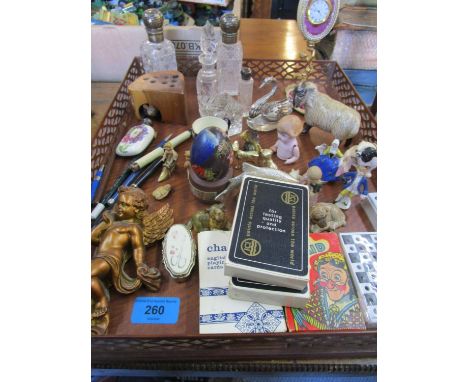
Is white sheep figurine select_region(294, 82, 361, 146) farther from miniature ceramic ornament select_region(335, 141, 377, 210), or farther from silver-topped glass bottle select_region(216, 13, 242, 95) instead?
silver-topped glass bottle select_region(216, 13, 242, 95)

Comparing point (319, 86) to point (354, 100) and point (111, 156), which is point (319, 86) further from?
point (111, 156)

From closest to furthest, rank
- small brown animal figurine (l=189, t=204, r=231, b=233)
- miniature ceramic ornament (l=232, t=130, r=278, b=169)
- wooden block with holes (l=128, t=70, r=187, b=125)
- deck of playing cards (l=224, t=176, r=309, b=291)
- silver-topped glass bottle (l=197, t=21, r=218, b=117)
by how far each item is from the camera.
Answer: deck of playing cards (l=224, t=176, r=309, b=291)
small brown animal figurine (l=189, t=204, r=231, b=233)
miniature ceramic ornament (l=232, t=130, r=278, b=169)
wooden block with holes (l=128, t=70, r=187, b=125)
silver-topped glass bottle (l=197, t=21, r=218, b=117)

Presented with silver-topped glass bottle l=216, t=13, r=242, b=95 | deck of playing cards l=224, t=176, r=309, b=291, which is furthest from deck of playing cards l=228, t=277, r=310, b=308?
silver-topped glass bottle l=216, t=13, r=242, b=95

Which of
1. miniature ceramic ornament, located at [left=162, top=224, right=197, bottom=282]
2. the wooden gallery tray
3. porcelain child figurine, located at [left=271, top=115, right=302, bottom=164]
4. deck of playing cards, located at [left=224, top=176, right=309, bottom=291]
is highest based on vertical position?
porcelain child figurine, located at [left=271, top=115, right=302, bottom=164]

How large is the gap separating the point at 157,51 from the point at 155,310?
0.80 m

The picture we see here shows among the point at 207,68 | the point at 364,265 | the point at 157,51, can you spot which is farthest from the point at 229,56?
the point at 364,265

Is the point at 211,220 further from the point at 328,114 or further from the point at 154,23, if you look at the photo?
the point at 154,23

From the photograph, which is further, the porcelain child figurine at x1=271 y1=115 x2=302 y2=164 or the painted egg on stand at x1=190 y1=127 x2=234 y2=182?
the porcelain child figurine at x1=271 y1=115 x2=302 y2=164

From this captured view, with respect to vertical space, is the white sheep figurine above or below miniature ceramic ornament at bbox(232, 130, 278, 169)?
above

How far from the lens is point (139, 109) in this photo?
2.97ft

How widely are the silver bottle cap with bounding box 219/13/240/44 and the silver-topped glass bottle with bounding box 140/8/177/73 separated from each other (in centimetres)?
19

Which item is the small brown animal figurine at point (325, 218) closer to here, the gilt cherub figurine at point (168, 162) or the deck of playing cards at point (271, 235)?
the deck of playing cards at point (271, 235)

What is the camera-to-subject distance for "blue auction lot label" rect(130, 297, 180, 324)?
0.52m

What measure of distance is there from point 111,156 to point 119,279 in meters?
0.38
